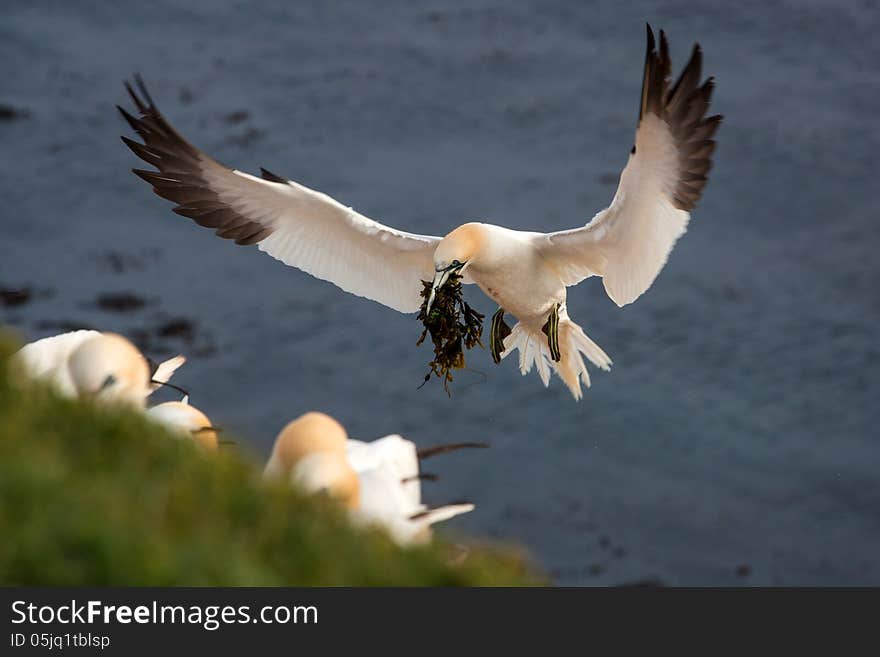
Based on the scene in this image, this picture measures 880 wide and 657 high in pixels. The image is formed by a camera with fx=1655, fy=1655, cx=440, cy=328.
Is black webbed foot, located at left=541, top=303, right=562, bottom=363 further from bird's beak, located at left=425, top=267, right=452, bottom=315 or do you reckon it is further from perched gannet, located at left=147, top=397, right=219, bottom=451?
perched gannet, located at left=147, top=397, right=219, bottom=451

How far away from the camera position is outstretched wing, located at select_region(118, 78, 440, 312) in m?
7.34

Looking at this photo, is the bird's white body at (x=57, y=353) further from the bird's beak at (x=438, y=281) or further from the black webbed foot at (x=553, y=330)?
the black webbed foot at (x=553, y=330)

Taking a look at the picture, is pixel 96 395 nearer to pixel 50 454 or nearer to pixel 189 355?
pixel 50 454

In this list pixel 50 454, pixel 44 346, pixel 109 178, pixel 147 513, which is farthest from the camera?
pixel 109 178

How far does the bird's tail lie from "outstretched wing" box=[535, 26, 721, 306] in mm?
366

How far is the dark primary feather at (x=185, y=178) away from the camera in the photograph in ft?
23.7

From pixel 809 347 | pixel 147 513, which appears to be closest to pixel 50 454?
pixel 147 513

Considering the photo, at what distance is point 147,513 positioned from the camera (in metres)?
3.05

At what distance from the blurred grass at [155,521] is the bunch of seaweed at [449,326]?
2.90m

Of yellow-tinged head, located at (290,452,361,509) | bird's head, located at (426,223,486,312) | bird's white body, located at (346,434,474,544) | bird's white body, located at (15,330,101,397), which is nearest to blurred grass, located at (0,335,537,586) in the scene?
yellow-tinged head, located at (290,452,361,509)

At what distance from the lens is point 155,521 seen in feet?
9.95

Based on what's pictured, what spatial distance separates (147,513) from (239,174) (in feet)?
14.4

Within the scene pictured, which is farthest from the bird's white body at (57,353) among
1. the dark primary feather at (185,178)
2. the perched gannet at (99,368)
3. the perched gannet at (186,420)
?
the dark primary feather at (185,178)

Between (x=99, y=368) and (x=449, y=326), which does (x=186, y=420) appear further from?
(x=449, y=326)
